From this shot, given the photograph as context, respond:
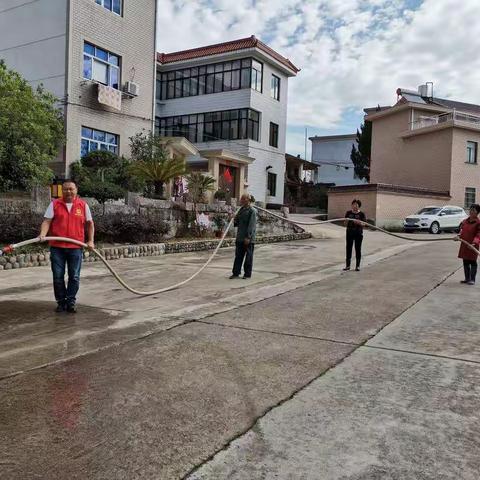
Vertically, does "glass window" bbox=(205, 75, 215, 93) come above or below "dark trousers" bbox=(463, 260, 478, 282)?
above

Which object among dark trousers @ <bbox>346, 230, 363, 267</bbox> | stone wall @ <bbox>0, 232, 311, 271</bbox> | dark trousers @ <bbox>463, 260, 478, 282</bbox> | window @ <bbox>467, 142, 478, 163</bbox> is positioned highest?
window @ <bbox>467, 142, 478, 163</bbox>

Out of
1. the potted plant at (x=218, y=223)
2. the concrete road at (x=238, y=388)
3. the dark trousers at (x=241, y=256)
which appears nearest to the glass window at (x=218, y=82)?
the potted plant at (x=218, y=223)

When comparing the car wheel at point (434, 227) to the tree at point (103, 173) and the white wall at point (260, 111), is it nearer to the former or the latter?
the white wall at point (260, 111)

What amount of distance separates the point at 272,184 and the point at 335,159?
22.2 meters

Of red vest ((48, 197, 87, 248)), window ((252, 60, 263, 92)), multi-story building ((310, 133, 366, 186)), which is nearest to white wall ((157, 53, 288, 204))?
window ((252, 60, 263, 92))

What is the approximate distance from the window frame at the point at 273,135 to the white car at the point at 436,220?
33.4 ft

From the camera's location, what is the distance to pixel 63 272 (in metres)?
6.70

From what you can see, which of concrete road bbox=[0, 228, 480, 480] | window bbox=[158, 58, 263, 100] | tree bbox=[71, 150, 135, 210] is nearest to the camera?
concrete road bbox=[0, 228, 480, 480]

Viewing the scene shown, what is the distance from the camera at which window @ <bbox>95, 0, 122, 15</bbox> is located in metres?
21.1

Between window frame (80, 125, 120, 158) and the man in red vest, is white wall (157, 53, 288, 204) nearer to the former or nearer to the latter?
window frame (80, 125, 120, 158)

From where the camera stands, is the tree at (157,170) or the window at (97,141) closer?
the tree at (157,170)

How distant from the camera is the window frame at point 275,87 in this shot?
111 feet

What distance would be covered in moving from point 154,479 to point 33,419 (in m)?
1.14

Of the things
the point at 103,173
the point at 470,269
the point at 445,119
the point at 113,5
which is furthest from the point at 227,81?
the point at 470,269
